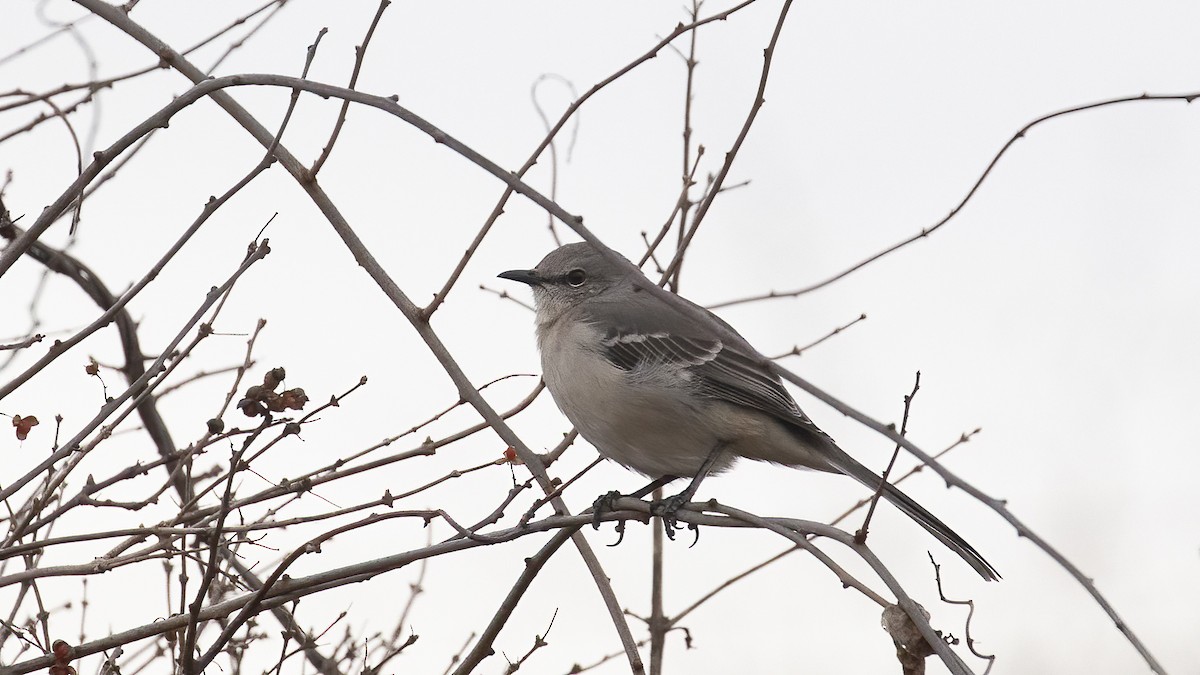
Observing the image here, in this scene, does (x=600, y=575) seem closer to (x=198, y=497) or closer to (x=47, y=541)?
(x=198, y=497)

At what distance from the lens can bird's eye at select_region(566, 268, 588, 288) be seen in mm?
5742

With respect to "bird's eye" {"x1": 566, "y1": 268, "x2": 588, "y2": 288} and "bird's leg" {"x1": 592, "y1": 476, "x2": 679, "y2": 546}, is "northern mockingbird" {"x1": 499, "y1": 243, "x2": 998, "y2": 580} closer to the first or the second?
"bird's leg" {"x1": 592, "y1": 476, "x2": 679, "y2": 546}

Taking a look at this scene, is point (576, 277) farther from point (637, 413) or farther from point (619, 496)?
point (619, 496)

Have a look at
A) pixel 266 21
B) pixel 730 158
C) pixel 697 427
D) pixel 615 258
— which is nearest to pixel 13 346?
pixel 266 21

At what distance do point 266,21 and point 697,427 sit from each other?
86.7 inches

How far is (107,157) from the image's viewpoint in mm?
2867

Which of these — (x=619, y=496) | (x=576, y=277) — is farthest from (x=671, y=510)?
(x=576, y=277)

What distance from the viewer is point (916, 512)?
178 inches

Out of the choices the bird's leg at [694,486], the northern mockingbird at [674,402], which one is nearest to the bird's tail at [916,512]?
the northern mockingbird at [674,402]

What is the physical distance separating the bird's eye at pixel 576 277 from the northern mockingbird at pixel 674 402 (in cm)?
45

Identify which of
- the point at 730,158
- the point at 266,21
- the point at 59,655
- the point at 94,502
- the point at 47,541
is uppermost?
the point at 266,21

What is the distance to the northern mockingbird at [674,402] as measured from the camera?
4.84 meters

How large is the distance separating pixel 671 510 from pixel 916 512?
1374 mm

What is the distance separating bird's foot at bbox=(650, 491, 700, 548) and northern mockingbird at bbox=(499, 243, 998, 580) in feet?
0.35
